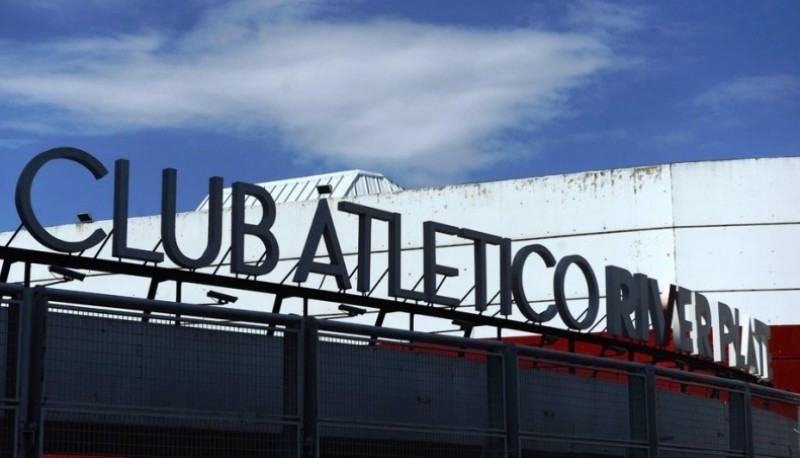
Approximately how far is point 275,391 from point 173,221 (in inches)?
447

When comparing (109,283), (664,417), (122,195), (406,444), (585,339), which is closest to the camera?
(406,444)

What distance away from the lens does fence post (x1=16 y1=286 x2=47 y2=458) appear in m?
7.40

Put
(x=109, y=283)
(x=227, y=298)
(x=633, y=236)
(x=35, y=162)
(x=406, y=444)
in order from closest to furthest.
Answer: (x=406, y=444) → (x=35, y=162) → (x=227, y=298) → (x=633, y=236) → (x=109, y=283)

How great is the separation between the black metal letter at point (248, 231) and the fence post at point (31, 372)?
12975mm

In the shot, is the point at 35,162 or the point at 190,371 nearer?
the point at 190,371

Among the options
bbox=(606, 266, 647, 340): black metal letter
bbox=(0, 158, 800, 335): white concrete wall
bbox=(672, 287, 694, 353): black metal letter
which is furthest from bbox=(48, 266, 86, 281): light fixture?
bbox=(0, 158, 800, 335): white concrete wall

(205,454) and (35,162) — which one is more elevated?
(35,162)

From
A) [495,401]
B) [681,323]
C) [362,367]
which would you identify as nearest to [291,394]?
[362,367]

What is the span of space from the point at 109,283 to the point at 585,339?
1727 centimetres

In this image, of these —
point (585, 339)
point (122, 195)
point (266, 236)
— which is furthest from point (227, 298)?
point (585, 339)

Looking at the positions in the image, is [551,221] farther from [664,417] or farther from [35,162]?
[664,417]

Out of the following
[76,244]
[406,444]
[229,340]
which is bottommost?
[406,444]

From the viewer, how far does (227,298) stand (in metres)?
23.6

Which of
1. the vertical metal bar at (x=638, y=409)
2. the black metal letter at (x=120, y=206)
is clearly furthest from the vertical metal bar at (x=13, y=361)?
the black metal letter at (x=120, y=206)
